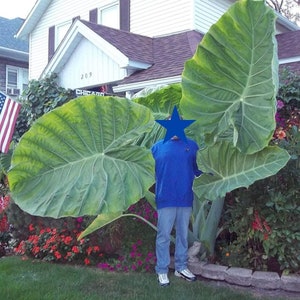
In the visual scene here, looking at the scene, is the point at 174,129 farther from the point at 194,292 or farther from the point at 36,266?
the point at 36,266

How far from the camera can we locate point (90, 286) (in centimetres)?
471

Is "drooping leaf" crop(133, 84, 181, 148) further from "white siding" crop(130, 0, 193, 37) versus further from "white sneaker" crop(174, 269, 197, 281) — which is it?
"white siding" crop(130, 0, 193, 37)

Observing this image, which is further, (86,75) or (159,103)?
(86,75)

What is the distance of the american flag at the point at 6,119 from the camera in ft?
21.9

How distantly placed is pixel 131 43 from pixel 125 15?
209 centimetres

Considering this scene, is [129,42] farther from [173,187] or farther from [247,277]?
[247,277]

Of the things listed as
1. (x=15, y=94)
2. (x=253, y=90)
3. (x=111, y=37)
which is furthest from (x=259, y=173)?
(x=15, y=94)

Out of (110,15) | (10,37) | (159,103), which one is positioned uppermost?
(10,37)

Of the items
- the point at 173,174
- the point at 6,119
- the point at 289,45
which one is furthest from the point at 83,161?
the point at 289,45

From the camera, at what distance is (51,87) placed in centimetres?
1345

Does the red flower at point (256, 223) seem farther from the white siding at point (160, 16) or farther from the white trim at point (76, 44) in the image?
the white siding at point (160, 16)

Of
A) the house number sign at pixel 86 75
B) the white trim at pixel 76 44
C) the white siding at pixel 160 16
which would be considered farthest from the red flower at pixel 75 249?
the white siding at pixel 160 16

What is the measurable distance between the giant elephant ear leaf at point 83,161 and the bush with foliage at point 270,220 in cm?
117

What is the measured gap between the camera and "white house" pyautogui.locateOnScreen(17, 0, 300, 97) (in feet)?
40.3
